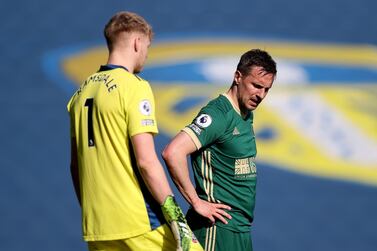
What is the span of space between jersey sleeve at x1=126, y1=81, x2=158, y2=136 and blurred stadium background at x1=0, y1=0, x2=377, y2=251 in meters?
3.08

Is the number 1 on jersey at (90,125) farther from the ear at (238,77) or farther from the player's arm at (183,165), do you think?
the ear at (238,77)

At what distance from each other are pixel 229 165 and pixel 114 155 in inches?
24.8

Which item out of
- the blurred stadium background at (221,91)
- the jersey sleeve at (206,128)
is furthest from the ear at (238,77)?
the blurred stadium background at (221,91)

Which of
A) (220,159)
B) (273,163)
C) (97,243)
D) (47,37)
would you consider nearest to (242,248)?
(220,159)

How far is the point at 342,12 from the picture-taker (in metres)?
6.21

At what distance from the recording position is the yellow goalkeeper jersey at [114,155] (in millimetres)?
2889

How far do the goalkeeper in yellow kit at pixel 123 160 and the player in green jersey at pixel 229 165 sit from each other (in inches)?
16.5

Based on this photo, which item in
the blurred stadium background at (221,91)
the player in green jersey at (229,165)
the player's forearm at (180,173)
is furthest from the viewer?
the blurred stadium background at (221,91)

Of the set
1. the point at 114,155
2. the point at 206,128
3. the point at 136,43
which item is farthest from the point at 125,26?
the point at 206,128

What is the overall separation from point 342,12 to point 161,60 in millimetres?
1383

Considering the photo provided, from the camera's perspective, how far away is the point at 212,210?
3385 millimetres

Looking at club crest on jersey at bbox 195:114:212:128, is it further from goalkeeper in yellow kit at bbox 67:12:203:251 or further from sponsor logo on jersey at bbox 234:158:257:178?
goalkeeper in yellow kit at bbox 67:12:203:251

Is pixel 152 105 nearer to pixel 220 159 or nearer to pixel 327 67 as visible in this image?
pixel 220 159

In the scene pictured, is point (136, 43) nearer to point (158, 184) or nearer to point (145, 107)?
point (145, 107)
